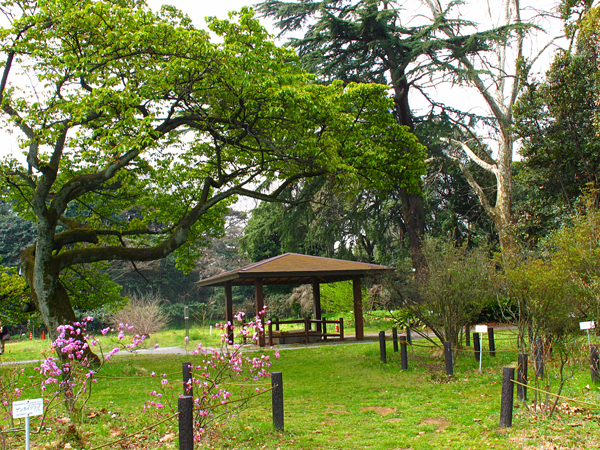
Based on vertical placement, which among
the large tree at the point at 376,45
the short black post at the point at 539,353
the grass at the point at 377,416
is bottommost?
the grass at the point at 377,416

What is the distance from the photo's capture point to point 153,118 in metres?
10.3

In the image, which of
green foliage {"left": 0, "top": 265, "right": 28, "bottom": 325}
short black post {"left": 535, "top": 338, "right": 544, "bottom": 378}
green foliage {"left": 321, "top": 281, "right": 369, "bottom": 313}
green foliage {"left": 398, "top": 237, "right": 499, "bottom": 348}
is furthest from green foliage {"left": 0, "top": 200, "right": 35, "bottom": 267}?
short black post {"left": 535, "top": 338, "right": 544, "bottom": 378}

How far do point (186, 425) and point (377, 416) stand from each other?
128 inches

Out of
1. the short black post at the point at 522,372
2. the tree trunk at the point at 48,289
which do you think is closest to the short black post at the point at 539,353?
the short black post at the point at 522,372

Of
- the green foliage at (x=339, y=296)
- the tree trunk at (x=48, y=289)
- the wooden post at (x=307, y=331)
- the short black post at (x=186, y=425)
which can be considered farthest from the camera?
the green foliage at (x=339, y=296)

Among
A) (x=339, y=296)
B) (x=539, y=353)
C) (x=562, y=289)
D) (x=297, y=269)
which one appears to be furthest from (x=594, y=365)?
(x=339, y=296)

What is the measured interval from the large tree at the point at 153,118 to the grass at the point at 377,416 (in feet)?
13.9

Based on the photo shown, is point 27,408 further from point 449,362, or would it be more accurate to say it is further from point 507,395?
point 449,362

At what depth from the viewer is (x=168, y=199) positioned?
14.7m

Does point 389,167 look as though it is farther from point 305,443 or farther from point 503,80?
point 503,80

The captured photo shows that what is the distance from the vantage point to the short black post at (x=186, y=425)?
4.45m

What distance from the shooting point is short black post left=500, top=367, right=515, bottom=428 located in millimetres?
5445

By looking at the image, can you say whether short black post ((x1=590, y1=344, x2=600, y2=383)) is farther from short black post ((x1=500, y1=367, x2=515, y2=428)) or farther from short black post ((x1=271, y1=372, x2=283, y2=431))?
short black post ((x1=271, y1=372, x2=283, y2=431))

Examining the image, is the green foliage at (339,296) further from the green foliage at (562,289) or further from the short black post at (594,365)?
the short black post at (594,365)
